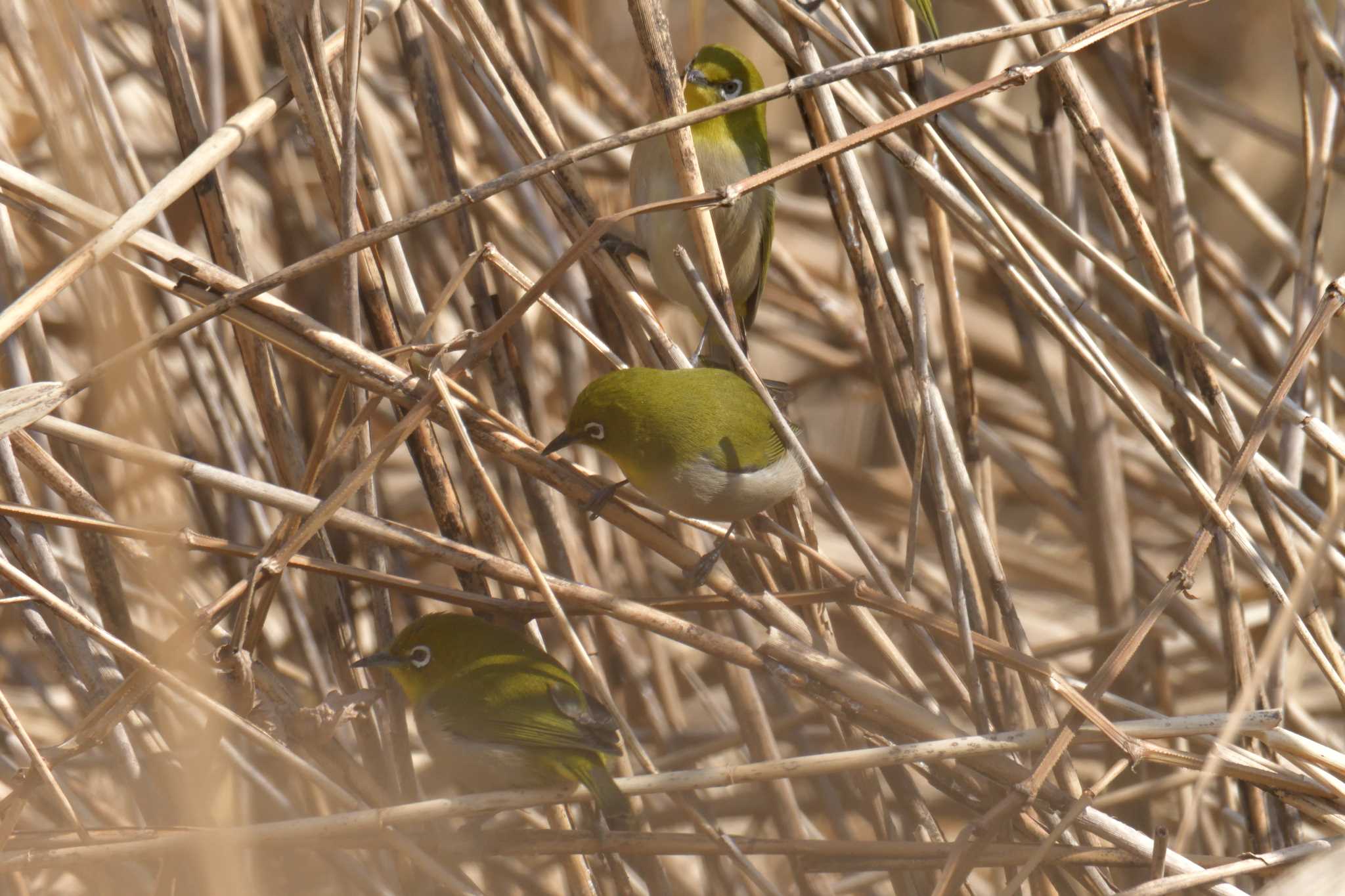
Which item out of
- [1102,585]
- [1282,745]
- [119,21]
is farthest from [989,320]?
[119,21]

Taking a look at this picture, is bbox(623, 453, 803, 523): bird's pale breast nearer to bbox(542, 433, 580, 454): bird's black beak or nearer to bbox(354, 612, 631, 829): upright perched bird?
bbox(542, 433, 580, 454): bird's black beak

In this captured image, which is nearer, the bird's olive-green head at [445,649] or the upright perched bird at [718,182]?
the bird's olive-green head at [445,649]

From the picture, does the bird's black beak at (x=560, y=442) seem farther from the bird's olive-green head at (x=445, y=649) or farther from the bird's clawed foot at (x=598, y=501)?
the bird's olive-green head at (x=445, y=649)

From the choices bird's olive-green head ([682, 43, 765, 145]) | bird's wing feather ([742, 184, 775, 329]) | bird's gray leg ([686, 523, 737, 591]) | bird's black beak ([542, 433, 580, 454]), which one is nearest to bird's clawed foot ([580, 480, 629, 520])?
bird's black beak ([542, 433, 580, 454])

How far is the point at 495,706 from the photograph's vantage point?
279 centimetres

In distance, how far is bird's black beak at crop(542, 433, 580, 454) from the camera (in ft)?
8.73

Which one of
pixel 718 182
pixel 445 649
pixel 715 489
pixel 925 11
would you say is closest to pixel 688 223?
pixel 718 182

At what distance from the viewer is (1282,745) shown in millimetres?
2264

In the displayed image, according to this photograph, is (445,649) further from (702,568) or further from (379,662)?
(702,568)

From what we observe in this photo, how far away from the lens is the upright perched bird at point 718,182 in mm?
2988

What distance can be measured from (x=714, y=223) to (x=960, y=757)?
1.63 metres

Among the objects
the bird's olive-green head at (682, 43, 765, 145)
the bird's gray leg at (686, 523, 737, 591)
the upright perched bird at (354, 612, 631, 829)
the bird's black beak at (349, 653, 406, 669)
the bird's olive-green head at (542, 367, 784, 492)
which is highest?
the bird's olive-green head at (682, 43, 765, 145)

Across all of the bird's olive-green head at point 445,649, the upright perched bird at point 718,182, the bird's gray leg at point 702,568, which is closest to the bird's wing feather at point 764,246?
the upright perched bird at point 718,182

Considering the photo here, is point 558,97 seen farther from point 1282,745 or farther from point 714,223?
point 1282,745
